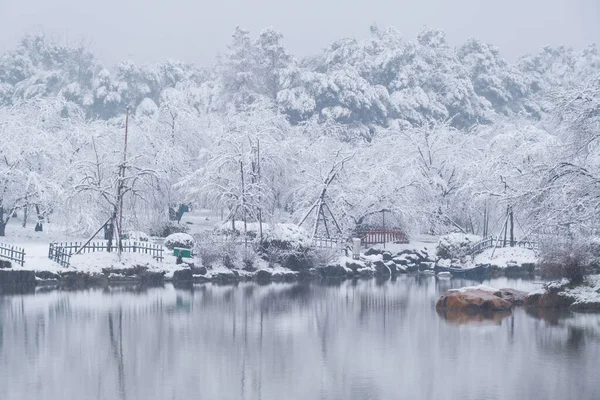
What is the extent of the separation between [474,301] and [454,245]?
19.8 metres

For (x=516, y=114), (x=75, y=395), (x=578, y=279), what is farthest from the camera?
(x=516, y=114)

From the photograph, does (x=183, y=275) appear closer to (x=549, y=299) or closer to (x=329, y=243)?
(x=329, y=243)

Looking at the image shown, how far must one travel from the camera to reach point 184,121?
5341cm

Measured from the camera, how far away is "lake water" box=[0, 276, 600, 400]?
1579cm

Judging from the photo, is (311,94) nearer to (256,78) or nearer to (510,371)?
(256,78)

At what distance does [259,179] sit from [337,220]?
5.28 m

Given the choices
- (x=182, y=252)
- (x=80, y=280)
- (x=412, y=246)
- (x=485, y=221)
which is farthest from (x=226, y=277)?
(x=485, y=221)

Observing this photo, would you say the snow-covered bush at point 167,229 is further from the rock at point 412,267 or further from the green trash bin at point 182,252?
the rock at point 412,267

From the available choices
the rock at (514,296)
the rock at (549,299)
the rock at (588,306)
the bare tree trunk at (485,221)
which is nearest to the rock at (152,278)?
the rock at (514,296)

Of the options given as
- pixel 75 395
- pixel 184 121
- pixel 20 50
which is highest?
pixel 20 50

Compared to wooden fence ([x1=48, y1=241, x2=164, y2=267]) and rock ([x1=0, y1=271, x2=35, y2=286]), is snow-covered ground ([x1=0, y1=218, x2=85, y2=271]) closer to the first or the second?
wooden fence ([x1=48, y1=241, x2=164, y2=267])

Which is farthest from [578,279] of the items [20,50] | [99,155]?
[20,50]

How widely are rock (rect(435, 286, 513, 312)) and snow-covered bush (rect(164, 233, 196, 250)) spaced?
1559 centimetres

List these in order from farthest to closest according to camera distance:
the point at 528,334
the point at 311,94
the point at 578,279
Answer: the point at 311,94 → the point at 578,279 → the point at 528,334
